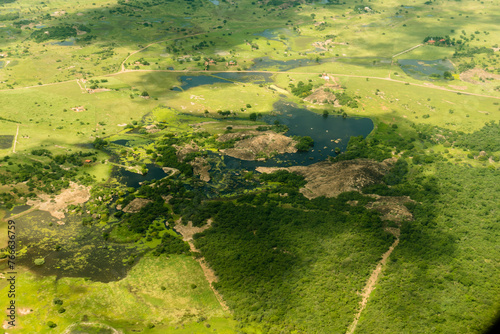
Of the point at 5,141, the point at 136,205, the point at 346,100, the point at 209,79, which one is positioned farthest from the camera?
the point at 209,79

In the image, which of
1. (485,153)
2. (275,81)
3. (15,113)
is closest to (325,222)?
(485,153)

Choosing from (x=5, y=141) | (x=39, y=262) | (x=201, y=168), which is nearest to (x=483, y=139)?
(x=201, y=168)

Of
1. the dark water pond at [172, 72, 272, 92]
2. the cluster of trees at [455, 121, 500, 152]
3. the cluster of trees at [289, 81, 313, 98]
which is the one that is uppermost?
the dark water pond at [172, 72, 272, 92]

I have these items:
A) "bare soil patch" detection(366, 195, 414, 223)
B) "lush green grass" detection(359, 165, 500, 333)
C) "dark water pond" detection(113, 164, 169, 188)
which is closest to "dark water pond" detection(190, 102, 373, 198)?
"dark water pond" detection(113, 164, 169, 188)

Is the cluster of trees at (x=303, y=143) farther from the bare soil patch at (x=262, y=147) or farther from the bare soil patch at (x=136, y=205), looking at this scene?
the bare soil patch at (x=136, y=205)

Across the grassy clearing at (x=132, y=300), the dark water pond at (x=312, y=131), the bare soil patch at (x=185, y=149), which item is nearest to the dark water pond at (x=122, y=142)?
the bare soil patch at (x=185, y=149)

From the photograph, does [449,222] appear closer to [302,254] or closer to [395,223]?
[395,223]

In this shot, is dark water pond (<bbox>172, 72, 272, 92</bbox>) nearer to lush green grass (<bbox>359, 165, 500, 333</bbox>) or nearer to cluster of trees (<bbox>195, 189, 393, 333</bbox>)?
cluster of trees (<bbox>195, 189, 393, 333</bbox>)

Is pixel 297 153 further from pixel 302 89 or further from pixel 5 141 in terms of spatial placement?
pixel 5 141
